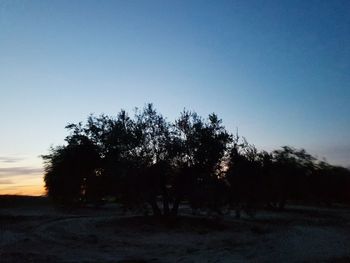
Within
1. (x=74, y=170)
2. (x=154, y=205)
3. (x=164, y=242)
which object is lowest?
(x=164, y=242)

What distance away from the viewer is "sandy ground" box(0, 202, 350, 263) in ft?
66.6

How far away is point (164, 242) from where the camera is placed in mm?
26469

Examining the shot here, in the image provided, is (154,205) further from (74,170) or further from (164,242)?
(164,242)

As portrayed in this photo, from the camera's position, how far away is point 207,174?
→ 34500 mm

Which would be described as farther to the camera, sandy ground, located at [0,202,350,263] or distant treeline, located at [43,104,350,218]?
distant treeline, located at [43,104,350,218]

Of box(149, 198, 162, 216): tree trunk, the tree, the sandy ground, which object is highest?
the tree

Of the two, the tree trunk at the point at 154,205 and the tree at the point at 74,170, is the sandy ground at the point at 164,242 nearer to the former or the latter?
the tree trunk at the point at 154,205

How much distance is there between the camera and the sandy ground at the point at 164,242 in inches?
799

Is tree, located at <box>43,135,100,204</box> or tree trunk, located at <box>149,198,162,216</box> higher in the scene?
tree, located at <box>43,135,100,204</box>

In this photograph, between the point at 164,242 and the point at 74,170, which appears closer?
the point at 164,242

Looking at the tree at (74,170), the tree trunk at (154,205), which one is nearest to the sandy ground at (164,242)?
the tree trunk at (154,205)

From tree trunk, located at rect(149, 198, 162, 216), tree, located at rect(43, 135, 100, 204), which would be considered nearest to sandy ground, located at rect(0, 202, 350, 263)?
tree trunk, located at rect(149, 198, 162, 216)

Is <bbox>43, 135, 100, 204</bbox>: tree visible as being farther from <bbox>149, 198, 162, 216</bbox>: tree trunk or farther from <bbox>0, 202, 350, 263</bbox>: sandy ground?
<bbox>149, 198, 162, 216</bbox>: tree trunk

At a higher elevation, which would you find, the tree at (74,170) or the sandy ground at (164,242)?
the tree at (74,170)
